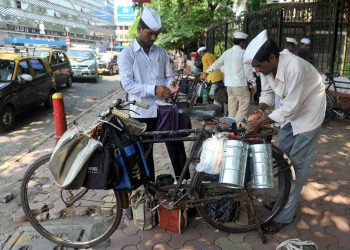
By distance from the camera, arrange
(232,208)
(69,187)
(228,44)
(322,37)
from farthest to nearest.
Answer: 1. (228,44)
2. (322,37)
3. (232,208)
4. (69,187)

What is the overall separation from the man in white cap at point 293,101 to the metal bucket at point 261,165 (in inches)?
8.2

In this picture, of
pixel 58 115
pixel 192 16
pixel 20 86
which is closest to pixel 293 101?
pixel 58 115

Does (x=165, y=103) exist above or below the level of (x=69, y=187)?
above

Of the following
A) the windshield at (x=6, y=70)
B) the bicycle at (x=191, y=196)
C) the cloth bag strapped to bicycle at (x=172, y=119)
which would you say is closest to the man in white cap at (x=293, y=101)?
the bicycle at (x=191, y=196)

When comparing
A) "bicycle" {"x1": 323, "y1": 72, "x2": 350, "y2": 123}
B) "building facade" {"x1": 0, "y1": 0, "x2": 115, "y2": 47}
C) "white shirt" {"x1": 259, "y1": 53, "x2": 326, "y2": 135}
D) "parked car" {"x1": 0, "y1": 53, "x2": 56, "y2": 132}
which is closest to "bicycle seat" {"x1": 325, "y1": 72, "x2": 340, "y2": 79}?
"bicycle" {"x1": 323, "y1": 72, "x2": 350, "y2": 123}

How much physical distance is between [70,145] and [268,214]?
2106 millimetres

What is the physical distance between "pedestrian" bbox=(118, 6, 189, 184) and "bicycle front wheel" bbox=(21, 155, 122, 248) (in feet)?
2.28

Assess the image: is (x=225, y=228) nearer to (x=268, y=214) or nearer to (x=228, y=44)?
(x=268, y=214)

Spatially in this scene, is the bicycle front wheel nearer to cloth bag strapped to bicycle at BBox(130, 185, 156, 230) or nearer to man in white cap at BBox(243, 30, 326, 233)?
cloth bag strapped to bicycle at BBox(130, 185, 156, 230)

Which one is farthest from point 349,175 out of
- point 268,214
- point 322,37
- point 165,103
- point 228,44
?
point 228,44

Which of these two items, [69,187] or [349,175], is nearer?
[69,187]

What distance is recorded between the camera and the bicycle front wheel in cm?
319

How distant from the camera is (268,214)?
3.64 m

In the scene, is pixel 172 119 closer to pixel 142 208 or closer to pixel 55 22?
pixel 142 208
